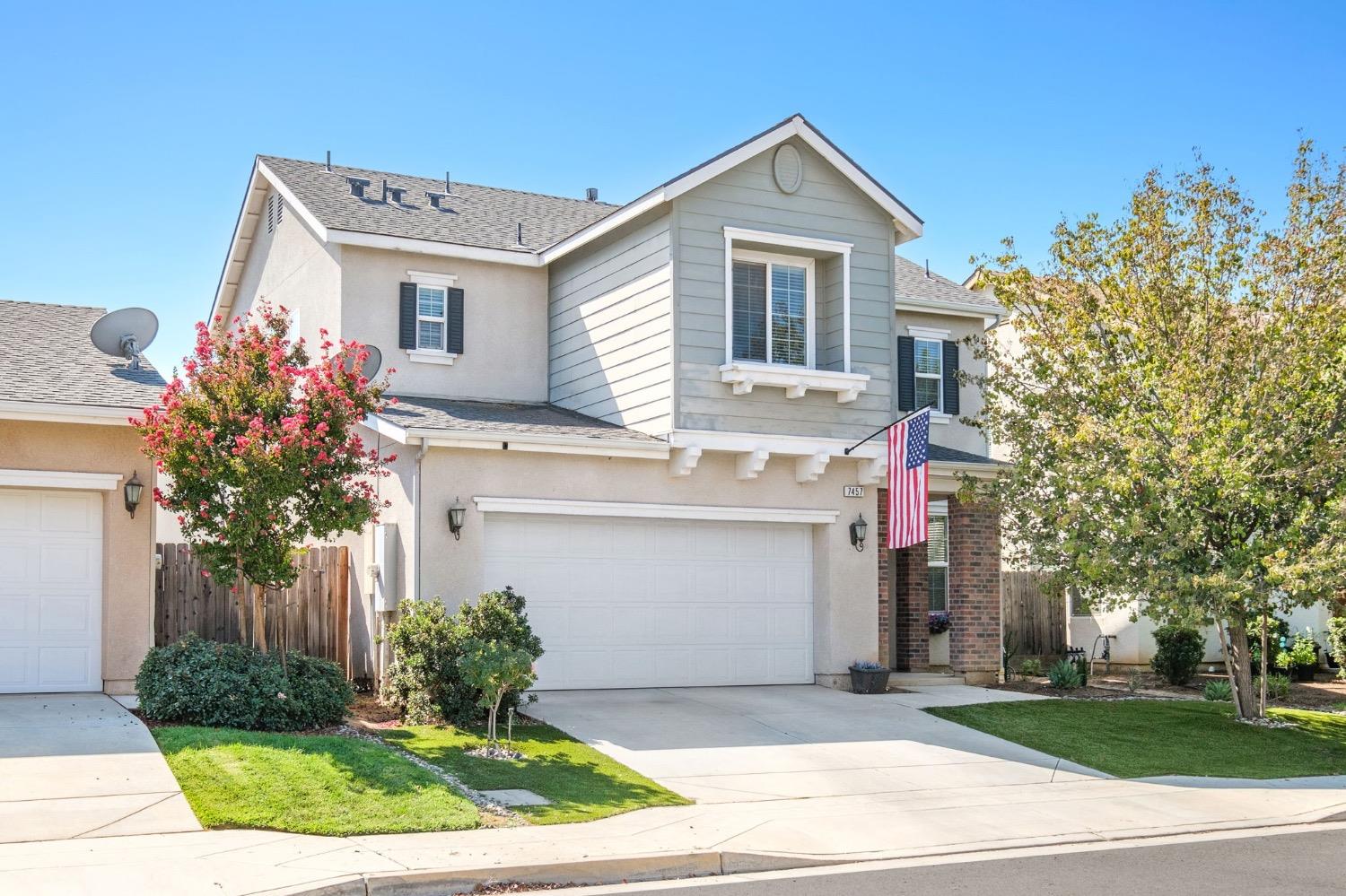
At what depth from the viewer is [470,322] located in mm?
19844

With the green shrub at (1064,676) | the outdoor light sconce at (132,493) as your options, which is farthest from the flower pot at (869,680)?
the outdoor light sconce at (132,493)

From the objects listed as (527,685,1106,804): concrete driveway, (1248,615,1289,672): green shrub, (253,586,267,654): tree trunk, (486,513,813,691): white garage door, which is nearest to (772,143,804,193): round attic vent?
(486,513,813,691): white garage door

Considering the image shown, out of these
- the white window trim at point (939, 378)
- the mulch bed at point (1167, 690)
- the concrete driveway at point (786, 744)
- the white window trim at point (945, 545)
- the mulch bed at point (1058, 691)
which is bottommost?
the mulch bed at point (1167, 690)

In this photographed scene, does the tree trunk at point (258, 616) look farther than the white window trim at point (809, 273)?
No

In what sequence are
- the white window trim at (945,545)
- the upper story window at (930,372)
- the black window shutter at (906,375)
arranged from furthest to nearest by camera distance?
the upper story window at (930,372), the black window shutter at (906,375), the white window trim at (945,545)

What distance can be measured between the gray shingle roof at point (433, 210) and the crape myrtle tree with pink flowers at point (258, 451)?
5.28 metres

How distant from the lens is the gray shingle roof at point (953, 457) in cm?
1972

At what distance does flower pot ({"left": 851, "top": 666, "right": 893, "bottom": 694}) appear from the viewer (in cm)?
1822

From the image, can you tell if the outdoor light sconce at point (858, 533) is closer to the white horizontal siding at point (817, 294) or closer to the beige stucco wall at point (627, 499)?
the beige stucco wall at point (627, 499)

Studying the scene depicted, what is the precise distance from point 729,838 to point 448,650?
5.11 m

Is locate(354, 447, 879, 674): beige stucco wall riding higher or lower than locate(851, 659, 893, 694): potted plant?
higher

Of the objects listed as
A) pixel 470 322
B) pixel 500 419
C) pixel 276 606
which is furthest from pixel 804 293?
pixel 276 606

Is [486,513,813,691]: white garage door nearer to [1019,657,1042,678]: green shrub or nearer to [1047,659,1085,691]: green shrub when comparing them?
[1047,659,1085,691]: green shrub

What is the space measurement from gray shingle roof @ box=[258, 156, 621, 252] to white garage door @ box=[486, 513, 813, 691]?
209 inches
